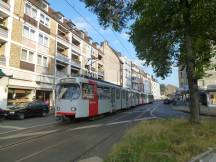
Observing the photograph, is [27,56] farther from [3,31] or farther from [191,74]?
[191,74]

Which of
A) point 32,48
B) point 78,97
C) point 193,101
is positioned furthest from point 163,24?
point 32,48

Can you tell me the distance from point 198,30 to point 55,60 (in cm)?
3318

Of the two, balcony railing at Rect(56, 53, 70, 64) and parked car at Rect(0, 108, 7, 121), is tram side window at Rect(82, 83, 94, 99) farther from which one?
balcony railing at Rect(56, 53, 70, 64)

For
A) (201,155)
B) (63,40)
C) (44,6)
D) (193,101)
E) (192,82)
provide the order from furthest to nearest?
(63,40) < (44,6) < (192,82) < (193,101) < (201,155)

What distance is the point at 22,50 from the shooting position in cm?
3797

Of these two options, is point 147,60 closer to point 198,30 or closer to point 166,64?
point 166,64

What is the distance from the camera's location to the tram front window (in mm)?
21375

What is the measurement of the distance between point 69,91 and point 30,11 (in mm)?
22003

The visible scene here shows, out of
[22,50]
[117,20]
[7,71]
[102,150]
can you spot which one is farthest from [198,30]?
[22,50]

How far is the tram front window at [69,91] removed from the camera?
21.4 meters

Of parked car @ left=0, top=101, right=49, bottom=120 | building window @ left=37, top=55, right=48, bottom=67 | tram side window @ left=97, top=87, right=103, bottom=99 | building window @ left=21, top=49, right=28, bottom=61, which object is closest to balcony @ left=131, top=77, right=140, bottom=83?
building window @ left=37, top=55, right=48, bottom=67

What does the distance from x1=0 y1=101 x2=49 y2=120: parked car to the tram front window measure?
6.87m

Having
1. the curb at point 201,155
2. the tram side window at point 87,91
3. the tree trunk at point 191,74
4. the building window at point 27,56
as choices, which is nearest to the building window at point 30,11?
the building window at point 27,56

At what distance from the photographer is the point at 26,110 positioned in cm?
2803
